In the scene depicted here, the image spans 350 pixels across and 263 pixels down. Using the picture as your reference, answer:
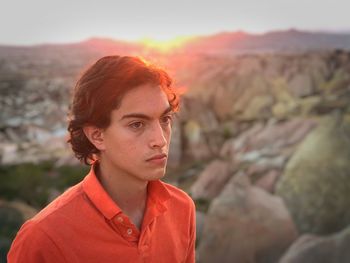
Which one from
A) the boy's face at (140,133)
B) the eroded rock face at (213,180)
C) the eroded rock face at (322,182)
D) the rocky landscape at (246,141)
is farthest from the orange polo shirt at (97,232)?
the eroded rock face at (213,180)

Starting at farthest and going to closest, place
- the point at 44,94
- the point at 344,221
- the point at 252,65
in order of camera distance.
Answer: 1. the point at 252,65
2. the point at 44,94
3. the point at 344,221

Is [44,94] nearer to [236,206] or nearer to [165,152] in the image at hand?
[236,206]

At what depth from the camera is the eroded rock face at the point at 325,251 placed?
402 centimetres

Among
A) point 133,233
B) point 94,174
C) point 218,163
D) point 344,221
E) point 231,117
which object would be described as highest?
point 94,174

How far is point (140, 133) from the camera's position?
1.36 meters

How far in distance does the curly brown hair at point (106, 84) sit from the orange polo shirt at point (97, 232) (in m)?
0.18

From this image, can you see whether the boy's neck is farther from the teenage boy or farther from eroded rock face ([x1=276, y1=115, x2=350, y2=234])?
eroded rock face ([x1=276, y1=115, x2=350, y2=234])

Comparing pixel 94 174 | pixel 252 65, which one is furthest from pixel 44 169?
pixel 252 65

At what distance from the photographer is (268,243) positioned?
478cm

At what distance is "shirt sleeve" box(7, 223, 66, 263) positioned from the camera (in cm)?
119


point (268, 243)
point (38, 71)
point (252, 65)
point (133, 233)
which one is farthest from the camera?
point (252, 65)

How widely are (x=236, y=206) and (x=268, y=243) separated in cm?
46

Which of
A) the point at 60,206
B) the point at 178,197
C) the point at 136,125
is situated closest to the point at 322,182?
the point at 178,197

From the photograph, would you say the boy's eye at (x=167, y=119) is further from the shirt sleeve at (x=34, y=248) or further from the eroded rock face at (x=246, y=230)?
the eroded rock face at (x=246, y=230)
